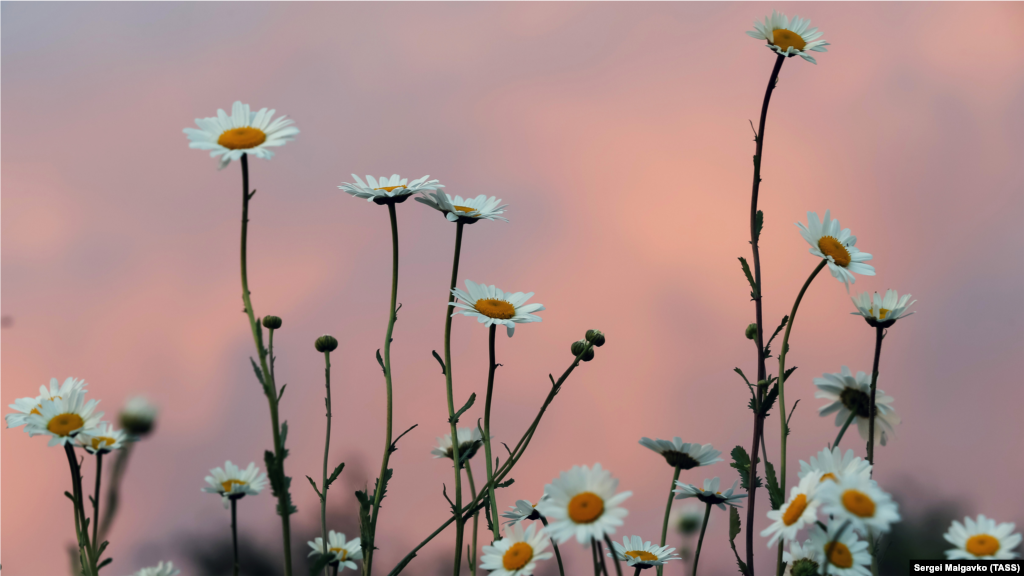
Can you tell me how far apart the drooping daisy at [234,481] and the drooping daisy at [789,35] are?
1.92 metres

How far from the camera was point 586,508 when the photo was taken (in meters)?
1.14

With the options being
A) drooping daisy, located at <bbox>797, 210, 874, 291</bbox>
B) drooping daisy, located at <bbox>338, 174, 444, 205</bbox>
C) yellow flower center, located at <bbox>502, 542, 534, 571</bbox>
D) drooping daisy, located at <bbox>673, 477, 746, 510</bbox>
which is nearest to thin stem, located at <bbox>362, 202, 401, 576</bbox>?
drooping daisy, located at <bbox>338, 174, 444, 205</bbox>

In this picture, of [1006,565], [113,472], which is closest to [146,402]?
[113,472]

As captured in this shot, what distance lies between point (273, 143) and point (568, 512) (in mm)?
893

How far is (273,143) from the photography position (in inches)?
51.1

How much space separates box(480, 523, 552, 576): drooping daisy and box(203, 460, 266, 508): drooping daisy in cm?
81

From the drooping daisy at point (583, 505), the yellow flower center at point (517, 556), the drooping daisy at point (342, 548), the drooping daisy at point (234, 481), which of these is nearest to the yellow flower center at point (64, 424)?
the drooping daisy at point (234, 481)

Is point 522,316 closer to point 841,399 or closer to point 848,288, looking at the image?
point 848,288

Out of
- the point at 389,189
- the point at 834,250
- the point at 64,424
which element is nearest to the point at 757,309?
the point at 834,250

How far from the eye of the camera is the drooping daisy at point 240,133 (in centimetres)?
129

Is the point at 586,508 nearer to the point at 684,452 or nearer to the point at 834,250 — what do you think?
the point at 684,452

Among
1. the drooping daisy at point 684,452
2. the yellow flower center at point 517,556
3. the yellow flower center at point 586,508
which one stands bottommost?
the yellow flower center at point 517,556

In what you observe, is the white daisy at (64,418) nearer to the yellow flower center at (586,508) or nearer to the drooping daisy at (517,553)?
the drooping daisy at (517,553)

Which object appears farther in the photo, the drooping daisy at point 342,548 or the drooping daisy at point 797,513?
the drooping daisy at point 342,548
